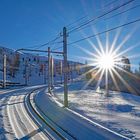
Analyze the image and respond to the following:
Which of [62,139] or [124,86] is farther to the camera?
[124,86]

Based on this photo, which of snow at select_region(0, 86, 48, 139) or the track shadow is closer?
the track shadow

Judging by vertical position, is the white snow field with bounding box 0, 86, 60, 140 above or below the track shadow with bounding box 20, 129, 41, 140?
above

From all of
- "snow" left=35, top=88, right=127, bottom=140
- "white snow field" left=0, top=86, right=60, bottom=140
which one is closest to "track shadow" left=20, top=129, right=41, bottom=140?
"white snow field" left=0, top=86, right=60, bottom=140

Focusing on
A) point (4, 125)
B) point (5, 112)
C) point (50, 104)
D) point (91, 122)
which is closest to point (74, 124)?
point (91, 122)

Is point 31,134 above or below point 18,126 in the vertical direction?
below

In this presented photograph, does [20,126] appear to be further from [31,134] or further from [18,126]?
[31,134]

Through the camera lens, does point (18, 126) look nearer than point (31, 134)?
No

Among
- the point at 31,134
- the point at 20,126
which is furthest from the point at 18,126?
the point at 31,134

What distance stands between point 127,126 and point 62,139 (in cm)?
466

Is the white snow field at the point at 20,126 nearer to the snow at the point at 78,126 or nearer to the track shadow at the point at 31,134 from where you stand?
the track shadow at the point at 31,134

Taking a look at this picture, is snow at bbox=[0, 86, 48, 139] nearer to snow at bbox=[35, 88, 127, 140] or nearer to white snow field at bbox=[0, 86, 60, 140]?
white snow field at bbox=[0, 86, 60, 140]

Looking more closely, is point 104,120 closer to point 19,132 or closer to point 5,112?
point 19,132

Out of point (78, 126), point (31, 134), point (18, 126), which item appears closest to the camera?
point (31, 134)

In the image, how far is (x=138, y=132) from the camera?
16.5 meters
